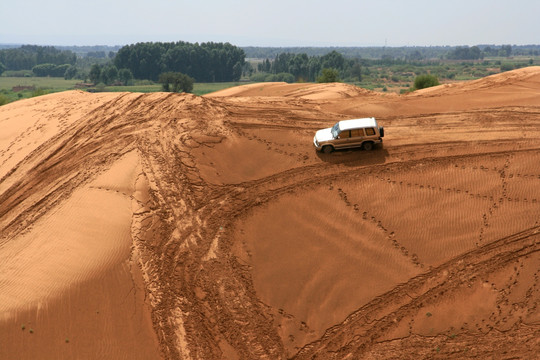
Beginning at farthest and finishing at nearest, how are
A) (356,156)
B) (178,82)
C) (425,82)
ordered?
(178,82)
(425,82)
(356,156)

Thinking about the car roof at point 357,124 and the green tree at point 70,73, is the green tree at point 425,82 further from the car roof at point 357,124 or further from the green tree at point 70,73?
the green tree at point 70,73

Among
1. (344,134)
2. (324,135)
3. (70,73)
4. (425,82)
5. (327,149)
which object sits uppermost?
(70,73)

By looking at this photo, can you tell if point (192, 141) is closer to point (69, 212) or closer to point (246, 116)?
point (246, 116)

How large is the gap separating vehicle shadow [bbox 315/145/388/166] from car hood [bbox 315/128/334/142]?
74 cm

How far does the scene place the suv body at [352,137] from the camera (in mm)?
20062

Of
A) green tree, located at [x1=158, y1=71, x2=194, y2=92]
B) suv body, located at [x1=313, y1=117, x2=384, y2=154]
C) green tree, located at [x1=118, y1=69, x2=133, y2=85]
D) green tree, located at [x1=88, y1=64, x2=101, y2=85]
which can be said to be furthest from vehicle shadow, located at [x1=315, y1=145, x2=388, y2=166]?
green tree, located at [x1=88, y1=64, x2=101, y2=85]

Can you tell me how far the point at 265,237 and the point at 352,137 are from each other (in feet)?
22.9

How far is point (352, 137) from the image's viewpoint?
66.1 feet

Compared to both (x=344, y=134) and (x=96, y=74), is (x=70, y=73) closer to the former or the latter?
(x=96, y=74)

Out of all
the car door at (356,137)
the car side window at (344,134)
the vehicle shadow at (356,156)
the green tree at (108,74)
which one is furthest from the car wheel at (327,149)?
the green tree at (108,74)

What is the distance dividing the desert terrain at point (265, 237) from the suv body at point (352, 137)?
493 mm

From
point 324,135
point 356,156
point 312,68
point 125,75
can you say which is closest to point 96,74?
point 125,75

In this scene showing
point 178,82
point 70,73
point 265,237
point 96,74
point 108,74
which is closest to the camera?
point 265,237

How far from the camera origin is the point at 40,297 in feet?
46.0
